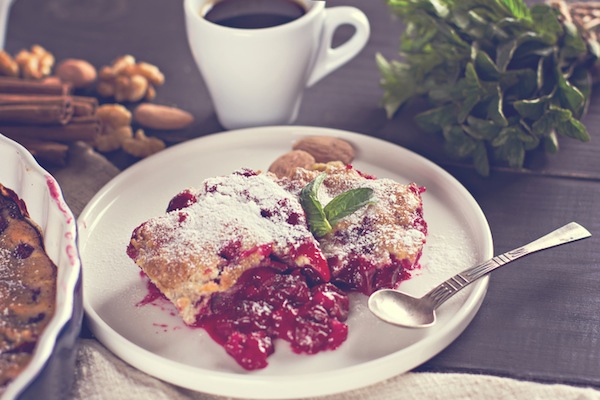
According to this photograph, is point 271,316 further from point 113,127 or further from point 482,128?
point 113,127

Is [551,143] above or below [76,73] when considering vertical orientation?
above

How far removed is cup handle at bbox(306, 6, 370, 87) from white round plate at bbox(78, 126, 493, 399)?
0.32 m

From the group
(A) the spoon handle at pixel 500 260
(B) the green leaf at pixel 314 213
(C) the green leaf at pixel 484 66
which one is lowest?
(A) the spoon handle at pixel 500 260

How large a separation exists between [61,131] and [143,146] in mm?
295

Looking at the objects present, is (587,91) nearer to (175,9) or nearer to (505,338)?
(505,338)

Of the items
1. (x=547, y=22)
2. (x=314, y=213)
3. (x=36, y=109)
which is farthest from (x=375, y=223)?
(x=36, y=109)

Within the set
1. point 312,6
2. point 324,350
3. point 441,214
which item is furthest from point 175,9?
point 324,350

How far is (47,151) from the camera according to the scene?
104 inches

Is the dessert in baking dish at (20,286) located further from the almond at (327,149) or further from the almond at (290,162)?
the almond at (327,149)

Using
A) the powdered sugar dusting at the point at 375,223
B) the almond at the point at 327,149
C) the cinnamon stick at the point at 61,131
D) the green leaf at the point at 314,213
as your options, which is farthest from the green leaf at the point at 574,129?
the cinnamon stick at the point at 61,131

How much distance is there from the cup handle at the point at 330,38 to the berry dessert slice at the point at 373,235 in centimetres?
72

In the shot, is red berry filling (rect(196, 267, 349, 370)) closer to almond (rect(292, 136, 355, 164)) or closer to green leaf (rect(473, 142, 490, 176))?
almond (rect(292, 136, 355, 164))

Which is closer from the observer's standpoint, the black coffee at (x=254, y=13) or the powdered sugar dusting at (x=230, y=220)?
the powdered sugar dusting at (x=230, y=220)

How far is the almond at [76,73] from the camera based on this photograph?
9.98 feet
